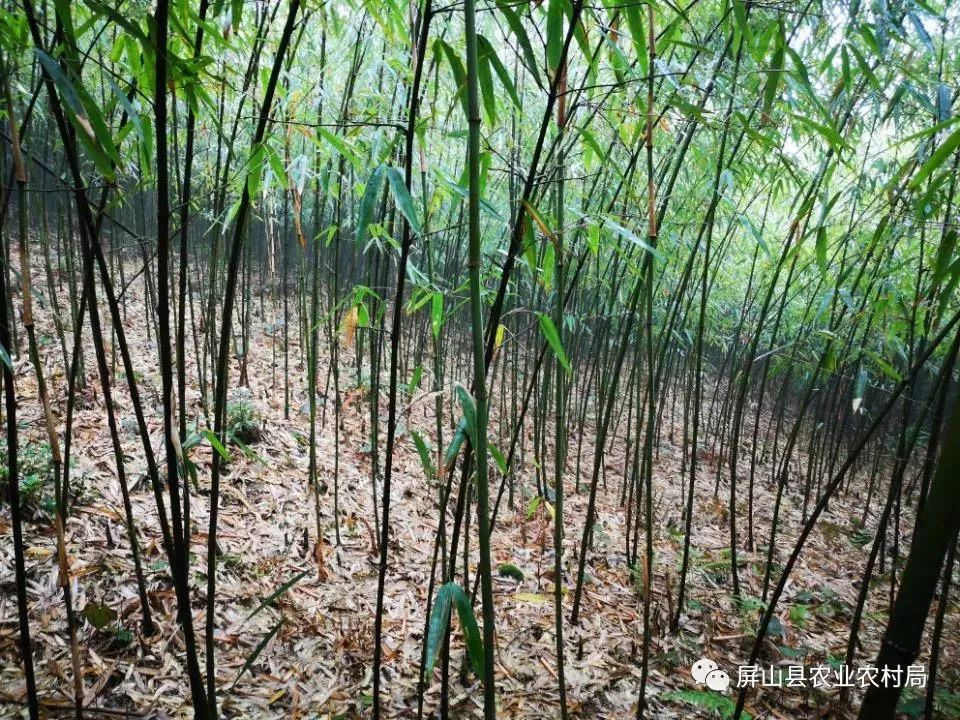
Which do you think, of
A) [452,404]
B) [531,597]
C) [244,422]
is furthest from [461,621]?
[244,422]

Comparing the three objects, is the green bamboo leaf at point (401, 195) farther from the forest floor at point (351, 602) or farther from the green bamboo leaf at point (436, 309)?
the forest floor at point (351, 602)

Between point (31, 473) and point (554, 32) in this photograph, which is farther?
point (31, 473)

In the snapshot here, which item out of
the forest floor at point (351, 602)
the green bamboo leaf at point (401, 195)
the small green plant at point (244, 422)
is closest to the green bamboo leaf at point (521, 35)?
the green bamboo leaf at point (401, 195)

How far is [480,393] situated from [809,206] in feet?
4.03

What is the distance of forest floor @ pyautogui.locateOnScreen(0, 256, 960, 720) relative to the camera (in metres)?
1.56

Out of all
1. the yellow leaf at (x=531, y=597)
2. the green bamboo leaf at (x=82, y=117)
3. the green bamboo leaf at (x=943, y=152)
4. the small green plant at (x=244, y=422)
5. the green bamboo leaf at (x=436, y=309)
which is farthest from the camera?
the small green plant at (x=244, y=422)

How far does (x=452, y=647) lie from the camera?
1815 millimetres

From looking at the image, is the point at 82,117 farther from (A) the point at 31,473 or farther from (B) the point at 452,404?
(A) the point at 31,473
